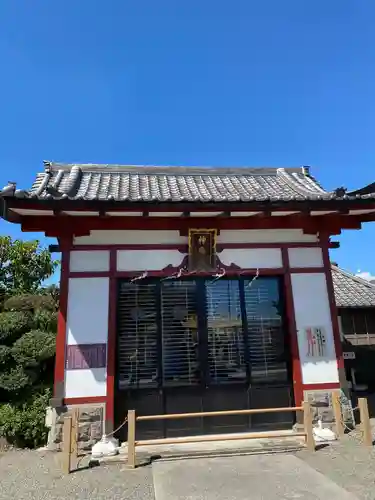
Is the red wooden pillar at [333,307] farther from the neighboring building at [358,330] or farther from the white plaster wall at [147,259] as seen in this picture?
the neighboring building at [358,330]

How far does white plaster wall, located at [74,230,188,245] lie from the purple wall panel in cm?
189

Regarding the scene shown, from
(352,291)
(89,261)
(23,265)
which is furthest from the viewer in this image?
(352,291)

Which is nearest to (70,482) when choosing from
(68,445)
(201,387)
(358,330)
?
(68,445)

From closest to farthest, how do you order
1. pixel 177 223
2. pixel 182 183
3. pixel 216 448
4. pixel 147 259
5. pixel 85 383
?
pixel 216 448 → pixel 85 383 → pixel 147 259 → pixel 177 223 → pixel 182 183

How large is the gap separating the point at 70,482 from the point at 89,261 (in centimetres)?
345

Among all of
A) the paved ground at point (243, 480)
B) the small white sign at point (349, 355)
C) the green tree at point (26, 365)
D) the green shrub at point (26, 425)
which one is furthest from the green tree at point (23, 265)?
the small white sign at point (349, 355)

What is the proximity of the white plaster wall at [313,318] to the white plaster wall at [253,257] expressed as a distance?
0.49 metres

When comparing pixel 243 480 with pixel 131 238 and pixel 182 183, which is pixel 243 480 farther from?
pixel 182 183

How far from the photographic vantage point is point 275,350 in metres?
6.67

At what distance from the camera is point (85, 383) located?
600 cm

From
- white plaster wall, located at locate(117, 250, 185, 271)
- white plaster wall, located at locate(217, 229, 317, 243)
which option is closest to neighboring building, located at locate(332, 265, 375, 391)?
white plaster wall, located at locate(217, 229, 317, 243)

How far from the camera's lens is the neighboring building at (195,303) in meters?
6.10

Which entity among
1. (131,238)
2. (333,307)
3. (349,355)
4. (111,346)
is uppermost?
(131,238)

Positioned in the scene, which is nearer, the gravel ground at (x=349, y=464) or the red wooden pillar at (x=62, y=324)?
the gravel ground at (x=349, y=464)
